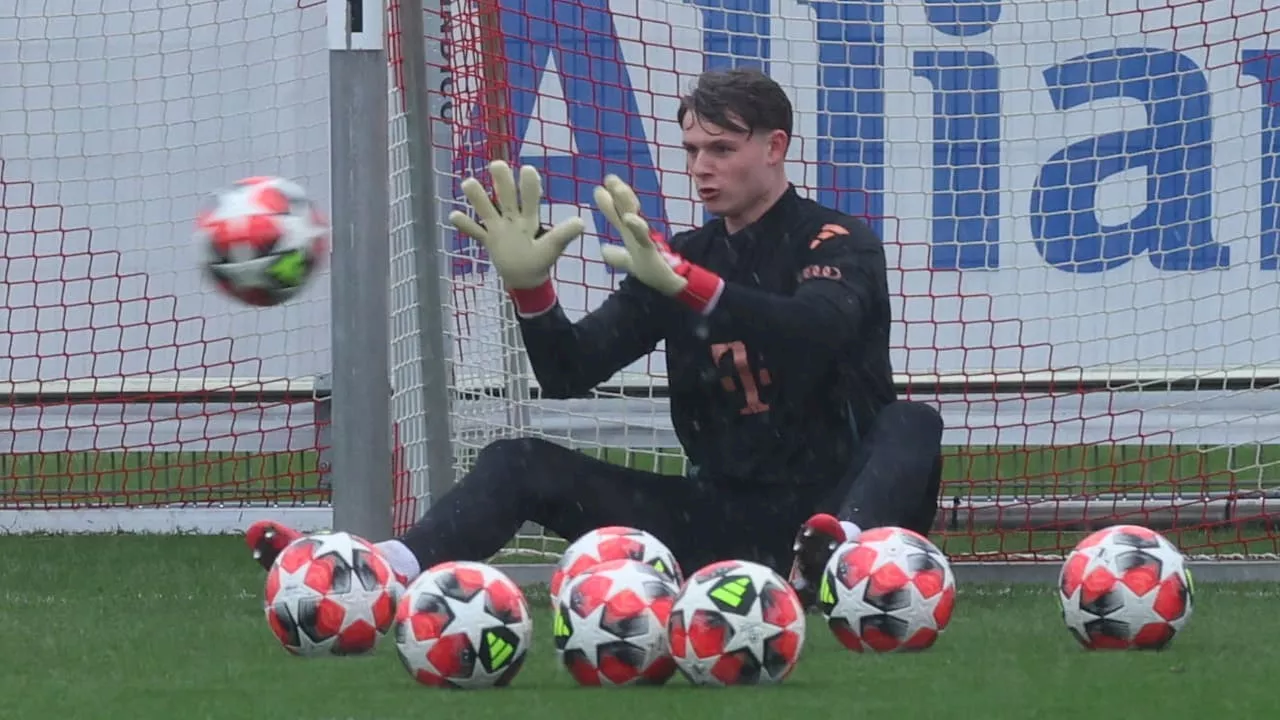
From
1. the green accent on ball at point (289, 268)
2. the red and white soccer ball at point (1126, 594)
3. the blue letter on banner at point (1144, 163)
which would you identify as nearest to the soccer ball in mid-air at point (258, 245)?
the green accent on ball at point (289, 268)

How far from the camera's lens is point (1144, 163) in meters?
8.60

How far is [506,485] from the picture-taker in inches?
232

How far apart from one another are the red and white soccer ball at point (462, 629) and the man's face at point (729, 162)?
5.97 feet

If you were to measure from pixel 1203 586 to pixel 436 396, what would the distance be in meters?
2.41

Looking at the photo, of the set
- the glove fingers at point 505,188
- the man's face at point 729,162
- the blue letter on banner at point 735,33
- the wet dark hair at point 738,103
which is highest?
the blue letter on banner at point 735,33

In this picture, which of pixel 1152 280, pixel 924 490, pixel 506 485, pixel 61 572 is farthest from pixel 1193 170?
pixel 61 572

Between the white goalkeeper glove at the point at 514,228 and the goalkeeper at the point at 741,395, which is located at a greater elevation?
the white goalkeeper glove at the point at 514,228

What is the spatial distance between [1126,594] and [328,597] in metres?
1.77

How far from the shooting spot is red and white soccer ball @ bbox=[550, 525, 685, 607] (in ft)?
17.2

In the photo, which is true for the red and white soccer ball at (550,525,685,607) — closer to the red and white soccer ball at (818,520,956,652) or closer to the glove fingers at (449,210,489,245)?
the red and white soccer ball at (818,520,956,652)

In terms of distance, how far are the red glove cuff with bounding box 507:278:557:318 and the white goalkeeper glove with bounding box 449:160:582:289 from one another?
100 mm

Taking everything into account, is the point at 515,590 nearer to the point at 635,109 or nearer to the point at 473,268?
the point at 473,268

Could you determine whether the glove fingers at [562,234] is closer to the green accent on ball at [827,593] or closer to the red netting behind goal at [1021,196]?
the green accent on ball at [827,593]

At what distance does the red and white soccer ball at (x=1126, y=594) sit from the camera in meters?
5.17
